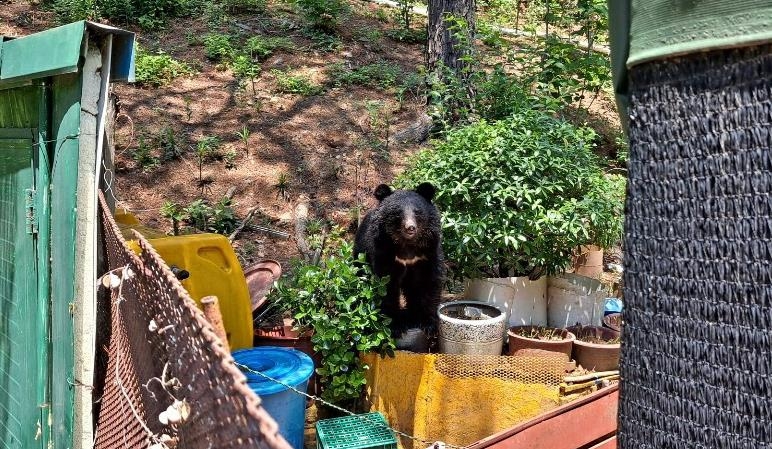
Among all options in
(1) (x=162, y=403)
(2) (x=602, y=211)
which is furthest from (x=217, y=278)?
(2) (x=602, y=211)

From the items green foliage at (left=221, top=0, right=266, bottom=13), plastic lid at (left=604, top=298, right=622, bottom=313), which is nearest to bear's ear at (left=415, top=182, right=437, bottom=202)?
plastic lid at (left=604, top=298, right=622, bottom=313)

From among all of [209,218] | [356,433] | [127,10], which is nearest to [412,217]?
[356,433]

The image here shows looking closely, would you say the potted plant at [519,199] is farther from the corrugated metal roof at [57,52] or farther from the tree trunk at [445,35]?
the tree trunk at [445,35]

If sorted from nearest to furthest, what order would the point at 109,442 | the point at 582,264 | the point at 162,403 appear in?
the point at 162,403 < the point at 109,442 < the point at 582,264

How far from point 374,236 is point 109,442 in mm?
3001

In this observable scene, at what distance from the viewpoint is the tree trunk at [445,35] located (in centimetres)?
798

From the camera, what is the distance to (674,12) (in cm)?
132

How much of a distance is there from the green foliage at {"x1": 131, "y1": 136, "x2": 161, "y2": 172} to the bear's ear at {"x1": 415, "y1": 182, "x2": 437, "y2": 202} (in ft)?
16.6

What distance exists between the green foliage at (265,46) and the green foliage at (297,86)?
112 cm

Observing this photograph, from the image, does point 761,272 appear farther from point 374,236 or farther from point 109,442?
point 374,236

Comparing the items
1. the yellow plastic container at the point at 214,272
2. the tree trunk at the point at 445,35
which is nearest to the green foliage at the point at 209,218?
the yellow plastic container at the point at 214,272

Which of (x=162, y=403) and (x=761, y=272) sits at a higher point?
(x=761, y=272)

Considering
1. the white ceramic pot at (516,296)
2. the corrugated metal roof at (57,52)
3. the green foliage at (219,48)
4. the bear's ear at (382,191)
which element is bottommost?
the white ceramic pot at (516,296)

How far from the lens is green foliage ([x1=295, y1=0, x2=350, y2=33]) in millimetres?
12398
